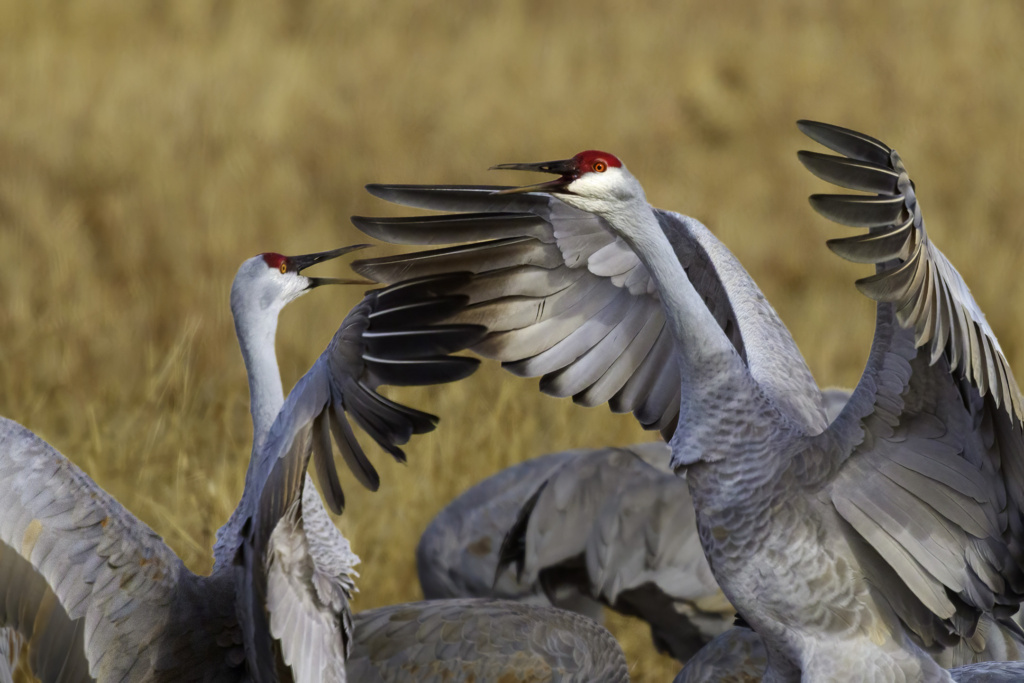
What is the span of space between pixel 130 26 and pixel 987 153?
655cm

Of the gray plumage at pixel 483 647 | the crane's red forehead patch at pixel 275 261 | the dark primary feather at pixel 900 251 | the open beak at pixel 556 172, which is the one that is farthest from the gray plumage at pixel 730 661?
the crane's red forehead patch at pixel 275 261

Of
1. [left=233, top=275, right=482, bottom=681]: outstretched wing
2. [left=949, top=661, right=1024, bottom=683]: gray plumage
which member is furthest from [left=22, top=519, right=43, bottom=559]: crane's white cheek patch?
[left=949, top=661, right=1024, bottom=683]: gray plumage

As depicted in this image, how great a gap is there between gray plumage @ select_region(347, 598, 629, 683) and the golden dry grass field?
1.27m

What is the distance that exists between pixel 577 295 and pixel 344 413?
763mm

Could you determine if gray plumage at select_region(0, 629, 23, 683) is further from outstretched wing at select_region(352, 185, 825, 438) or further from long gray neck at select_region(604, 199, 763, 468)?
long gray neck at select_region(604, 199, 763, 468)

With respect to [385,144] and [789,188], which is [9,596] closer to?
[385,144]

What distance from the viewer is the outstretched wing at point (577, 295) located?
3201 millimetres

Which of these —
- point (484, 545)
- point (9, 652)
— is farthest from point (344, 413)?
point (484, 545)

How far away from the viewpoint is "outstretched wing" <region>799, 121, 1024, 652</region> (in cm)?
229

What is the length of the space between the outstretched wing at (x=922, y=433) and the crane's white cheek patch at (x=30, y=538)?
5.55ft

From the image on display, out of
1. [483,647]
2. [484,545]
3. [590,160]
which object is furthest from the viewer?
[484,545]

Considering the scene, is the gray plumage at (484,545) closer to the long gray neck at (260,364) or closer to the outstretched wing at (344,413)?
the long gray neck at (260,364)

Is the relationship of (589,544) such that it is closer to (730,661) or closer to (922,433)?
Answer: (730,661)

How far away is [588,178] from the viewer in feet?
8.32
